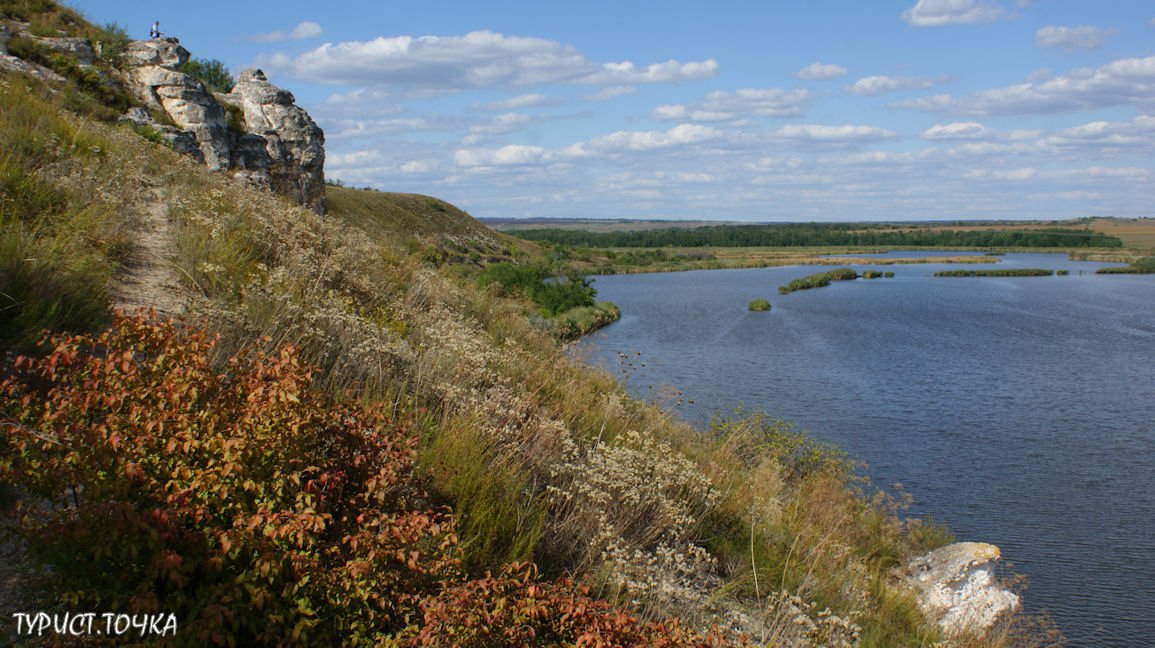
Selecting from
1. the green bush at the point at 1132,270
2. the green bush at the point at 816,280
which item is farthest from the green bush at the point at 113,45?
the green bush at the point at 1132,270

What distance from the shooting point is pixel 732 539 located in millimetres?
6781

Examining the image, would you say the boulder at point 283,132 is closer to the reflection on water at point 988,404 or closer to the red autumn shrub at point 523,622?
the reflection on water at point 988,404

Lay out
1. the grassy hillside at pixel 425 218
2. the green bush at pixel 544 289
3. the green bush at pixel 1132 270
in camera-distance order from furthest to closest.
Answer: the green bush at pixel 1132 270 → the grassy hillside at pixel 425 218 → the green bush at pixel 544 289

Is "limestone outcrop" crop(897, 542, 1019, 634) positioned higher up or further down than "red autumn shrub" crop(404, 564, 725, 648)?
further down

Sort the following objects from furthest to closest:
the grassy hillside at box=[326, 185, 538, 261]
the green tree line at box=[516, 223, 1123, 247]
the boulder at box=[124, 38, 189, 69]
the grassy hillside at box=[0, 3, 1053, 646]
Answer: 1. the green tree line at box=[516, 223, 1123, 247]
2. the grassy hillside at box=[326, 185, 538, 261]
3. the boulder at box=[124, 38, 189, 69]
4. the grassy hillside at box=[0, 3, 1053, 646]

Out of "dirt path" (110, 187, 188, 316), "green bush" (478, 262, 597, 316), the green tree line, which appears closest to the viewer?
"dirt path" (110, 187, 188, 316)

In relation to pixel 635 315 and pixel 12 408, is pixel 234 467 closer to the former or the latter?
pixel 12 408

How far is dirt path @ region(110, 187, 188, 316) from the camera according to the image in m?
6.07

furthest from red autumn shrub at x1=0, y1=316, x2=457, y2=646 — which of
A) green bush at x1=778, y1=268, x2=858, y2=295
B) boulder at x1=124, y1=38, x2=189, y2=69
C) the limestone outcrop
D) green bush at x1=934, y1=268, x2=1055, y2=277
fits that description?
green bush at x1=934, y1=268, x2=1055, y2=277

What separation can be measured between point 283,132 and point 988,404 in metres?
21.8

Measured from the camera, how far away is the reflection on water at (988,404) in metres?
12.9

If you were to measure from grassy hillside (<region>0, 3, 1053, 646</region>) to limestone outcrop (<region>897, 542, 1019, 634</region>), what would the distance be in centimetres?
32

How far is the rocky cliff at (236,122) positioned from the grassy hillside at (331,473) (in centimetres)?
850

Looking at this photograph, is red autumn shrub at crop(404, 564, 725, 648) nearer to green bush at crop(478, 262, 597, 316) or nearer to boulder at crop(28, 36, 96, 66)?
boulder at crop(28, 36, 96, 66)
